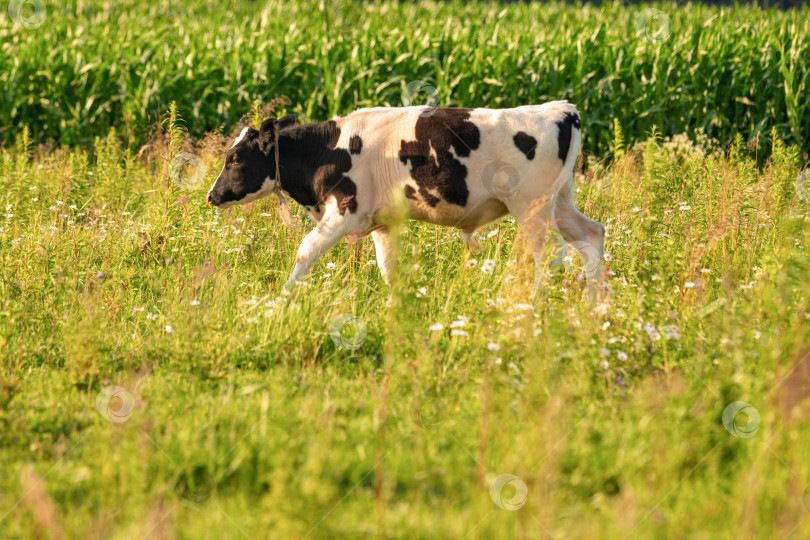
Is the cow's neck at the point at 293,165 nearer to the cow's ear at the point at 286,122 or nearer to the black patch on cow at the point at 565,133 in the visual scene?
the cow's ear at the point at 286,122

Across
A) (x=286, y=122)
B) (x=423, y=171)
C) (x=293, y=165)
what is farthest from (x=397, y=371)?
(x=286, y=122)

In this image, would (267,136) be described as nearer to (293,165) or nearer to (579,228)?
(293,165)

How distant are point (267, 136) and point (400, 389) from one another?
2.78 metres

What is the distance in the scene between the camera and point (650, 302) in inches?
190

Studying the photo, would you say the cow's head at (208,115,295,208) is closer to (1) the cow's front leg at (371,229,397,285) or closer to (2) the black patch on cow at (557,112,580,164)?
(1) the cow's front leg at (371,229,397,285)

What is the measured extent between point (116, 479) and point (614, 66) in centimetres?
1027

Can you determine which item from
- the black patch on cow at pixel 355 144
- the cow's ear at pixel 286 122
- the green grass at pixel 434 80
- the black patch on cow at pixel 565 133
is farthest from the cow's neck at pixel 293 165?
the green grass at pixel 434 80

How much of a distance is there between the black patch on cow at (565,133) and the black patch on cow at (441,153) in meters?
0.57

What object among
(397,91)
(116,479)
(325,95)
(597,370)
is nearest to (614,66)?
(397,91)

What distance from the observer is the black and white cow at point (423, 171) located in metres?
5.96

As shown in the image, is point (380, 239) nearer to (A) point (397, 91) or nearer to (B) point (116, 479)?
(B) point (116, 479)

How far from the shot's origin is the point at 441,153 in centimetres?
602

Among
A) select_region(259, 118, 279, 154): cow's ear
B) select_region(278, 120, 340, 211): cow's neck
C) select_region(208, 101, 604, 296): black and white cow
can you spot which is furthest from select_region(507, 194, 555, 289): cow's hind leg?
select_region(259, 118, 279, 154): cow's ear

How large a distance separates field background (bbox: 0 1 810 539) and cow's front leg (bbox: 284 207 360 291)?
0.20m
